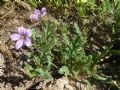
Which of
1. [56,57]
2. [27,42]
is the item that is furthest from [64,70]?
[27,42]

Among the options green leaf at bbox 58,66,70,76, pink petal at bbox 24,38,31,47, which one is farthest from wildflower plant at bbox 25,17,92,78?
pink petal at bbox 24,38,31,47

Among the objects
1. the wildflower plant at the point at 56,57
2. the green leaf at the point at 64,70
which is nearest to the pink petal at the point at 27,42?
the wildflower plant at the point at 56,57

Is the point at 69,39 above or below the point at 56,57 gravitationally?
above

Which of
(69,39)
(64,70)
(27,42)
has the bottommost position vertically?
(64,70)

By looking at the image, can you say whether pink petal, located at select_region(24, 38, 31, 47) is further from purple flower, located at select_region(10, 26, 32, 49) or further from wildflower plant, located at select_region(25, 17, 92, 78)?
wildflower plant, located at select_region(25, 17, 92, 78)

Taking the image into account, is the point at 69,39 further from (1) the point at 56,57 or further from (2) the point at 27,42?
(2) the point at 27,42

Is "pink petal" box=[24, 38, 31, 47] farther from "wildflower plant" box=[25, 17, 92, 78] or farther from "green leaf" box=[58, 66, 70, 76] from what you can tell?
"green leaf" box=[58, 66, 70, 76]

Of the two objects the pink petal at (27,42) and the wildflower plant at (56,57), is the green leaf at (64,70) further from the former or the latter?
the pink petal at (27,42)

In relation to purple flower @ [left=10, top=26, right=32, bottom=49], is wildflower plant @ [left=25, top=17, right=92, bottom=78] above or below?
below

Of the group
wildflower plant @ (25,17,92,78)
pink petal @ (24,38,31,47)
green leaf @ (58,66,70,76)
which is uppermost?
pink petal @ (24,38,31,47)

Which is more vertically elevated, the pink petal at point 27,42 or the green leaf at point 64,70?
→ the pink petal at point 27,42

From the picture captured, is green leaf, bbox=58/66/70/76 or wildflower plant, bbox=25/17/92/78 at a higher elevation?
wildflower plant, bbox=25/17/92/78

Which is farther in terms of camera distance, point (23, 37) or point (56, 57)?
point (56, 57)
